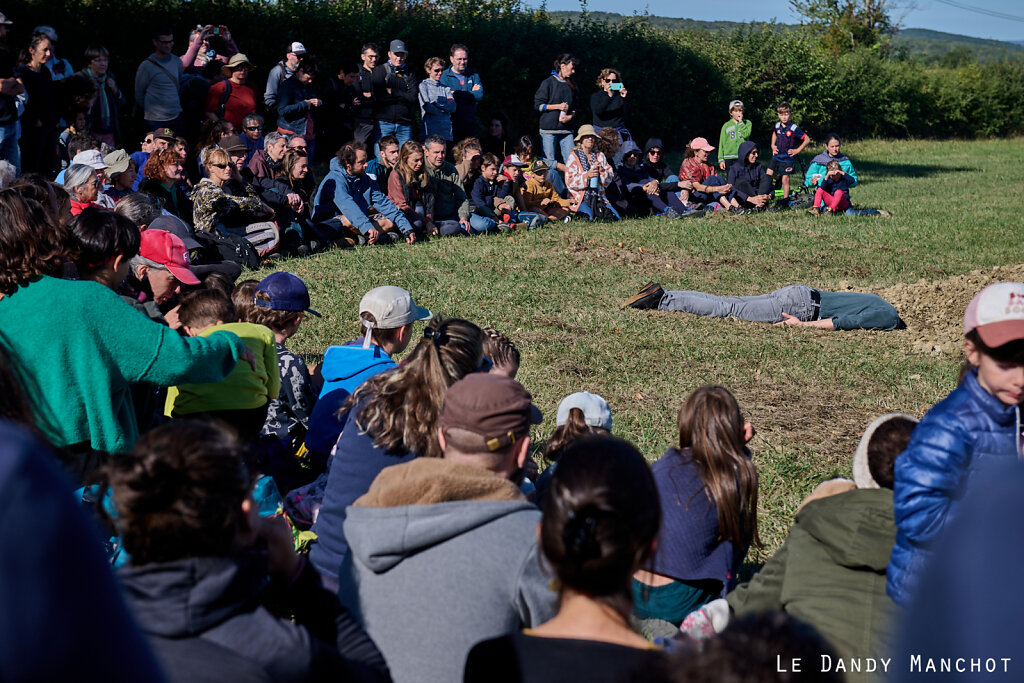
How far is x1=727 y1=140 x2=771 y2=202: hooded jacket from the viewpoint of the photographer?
1583cm

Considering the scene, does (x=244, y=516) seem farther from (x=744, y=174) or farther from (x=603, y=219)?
(x=744, y=174)

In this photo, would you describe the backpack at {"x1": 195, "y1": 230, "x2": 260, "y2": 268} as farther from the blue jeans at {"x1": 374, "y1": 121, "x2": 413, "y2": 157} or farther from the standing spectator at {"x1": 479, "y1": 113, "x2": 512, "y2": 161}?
the standing spectator at {"x1": 479, "y1": 113, "x2": 512, "y2": 161}

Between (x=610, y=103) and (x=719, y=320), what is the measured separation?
27.3ft

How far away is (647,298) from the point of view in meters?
9.14

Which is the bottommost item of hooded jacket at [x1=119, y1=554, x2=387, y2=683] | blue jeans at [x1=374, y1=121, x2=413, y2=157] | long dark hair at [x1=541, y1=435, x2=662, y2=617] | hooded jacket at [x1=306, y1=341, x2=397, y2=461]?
hooded jacket at [x1=306, y1=341, x2=397, y2=461]

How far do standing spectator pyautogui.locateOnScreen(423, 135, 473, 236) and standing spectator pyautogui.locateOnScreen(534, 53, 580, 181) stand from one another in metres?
3.01

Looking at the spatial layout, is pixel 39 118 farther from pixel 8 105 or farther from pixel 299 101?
pixel 299 101

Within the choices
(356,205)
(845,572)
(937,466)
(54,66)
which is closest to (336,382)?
(845,572)

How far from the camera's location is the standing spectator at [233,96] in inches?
512

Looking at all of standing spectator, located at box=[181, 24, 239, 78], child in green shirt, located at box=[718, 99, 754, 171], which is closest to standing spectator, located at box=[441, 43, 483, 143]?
standing spectator, located at box=[181, 24, 239, 78]

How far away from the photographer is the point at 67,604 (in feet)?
3.90

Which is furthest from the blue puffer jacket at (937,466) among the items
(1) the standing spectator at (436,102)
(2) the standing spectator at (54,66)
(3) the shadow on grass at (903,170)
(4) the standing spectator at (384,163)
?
(3) the shadow on grass at (903,170)

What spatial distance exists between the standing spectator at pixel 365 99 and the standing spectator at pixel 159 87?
2.67 m

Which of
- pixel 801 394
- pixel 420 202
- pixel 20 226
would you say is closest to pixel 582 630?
pixel 20 226
